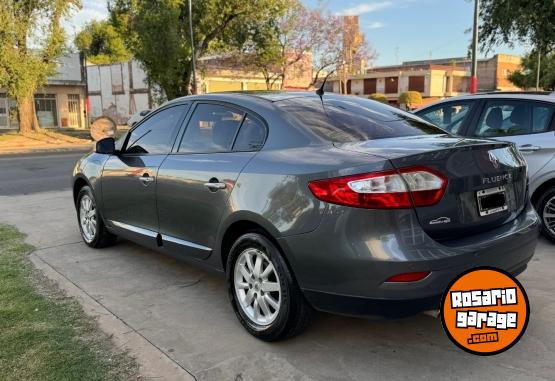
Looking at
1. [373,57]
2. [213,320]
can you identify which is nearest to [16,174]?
[213,320]

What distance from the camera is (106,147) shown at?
16.5 ft

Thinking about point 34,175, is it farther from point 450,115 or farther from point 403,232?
point 403,232

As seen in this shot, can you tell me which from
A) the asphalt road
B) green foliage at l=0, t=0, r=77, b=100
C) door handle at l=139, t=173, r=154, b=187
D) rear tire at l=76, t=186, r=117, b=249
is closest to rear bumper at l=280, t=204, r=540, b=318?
door handle at l=139, t=173, r=154, b=187

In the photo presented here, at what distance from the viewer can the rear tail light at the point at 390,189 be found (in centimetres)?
276

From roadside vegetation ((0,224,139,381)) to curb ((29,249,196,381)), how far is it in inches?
2.2

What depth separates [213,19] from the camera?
24.8 m

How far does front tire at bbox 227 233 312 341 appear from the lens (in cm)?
314

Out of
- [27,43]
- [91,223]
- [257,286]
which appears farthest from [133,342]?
[27,43]

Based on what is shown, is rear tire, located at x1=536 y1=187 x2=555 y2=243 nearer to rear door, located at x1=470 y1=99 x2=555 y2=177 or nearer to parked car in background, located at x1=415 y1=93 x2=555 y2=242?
parked car in background, located at x1=415 y1=93 x2=555 y2=242

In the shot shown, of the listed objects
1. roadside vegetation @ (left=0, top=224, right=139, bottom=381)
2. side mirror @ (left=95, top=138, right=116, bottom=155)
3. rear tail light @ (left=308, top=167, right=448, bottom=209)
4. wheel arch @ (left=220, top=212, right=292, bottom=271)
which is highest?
side mirror @ (left=95, top=138, right=116, bottom=155)

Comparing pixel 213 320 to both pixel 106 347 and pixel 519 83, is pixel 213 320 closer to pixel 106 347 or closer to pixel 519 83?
pixel 106 347

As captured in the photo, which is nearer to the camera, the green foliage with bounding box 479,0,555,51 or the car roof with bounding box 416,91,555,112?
the car roof with bounding box 416,91,555,112

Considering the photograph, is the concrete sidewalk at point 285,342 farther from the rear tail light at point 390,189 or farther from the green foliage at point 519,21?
the green foliage at point 519,21

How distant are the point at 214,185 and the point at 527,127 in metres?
3.81
